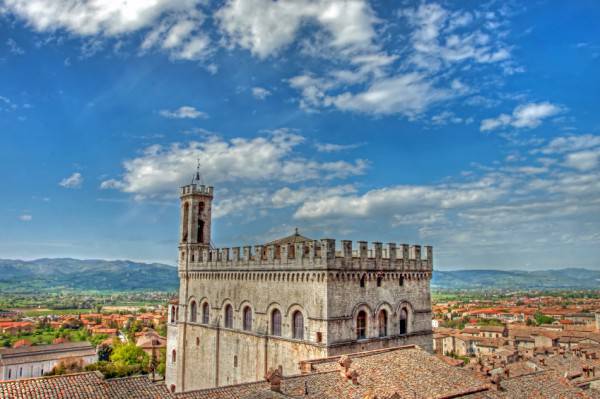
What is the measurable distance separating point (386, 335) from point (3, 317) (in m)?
173

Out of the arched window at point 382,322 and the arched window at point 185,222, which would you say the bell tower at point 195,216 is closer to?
the arched window at point 185,222

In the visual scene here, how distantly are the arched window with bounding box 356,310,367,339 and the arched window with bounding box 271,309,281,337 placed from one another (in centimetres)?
453

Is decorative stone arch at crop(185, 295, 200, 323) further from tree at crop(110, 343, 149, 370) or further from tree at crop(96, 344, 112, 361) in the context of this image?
tree at crop(96, 344, 112, 361)

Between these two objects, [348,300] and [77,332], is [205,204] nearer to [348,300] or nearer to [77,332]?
[348,300]

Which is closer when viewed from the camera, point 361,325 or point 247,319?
point 361,325

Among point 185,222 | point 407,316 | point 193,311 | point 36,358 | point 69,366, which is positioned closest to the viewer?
point 407,316

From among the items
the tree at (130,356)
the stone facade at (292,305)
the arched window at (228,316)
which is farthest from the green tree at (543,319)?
the arched window at (228,316)

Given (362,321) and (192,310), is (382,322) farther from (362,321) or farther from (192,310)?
(192,310)

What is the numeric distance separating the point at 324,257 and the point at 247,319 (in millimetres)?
8636

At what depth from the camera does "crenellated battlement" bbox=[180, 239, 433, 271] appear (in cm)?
2583

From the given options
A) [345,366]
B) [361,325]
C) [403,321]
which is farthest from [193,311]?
[345,366]

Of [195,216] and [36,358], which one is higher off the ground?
[195,216]

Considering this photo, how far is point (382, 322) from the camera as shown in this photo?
28531 millimetres

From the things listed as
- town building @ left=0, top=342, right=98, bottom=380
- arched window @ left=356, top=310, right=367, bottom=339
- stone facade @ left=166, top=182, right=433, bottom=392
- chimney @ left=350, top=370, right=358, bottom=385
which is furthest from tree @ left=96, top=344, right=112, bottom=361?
chimney @ left=350, top=370, right=358, bottom=385
